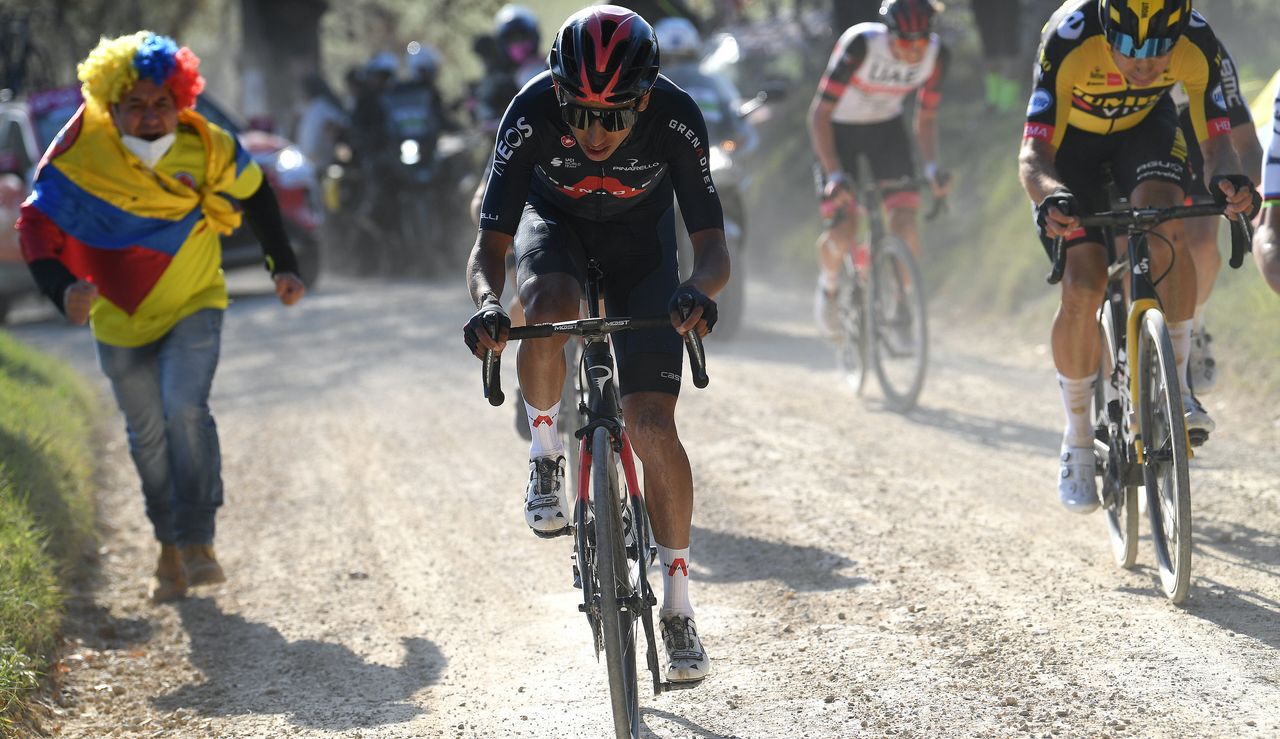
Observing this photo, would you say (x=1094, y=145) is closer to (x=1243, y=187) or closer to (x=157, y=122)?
(x=1243, y=187)

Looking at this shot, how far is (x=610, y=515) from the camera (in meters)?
4.31

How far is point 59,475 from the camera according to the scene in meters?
7.73

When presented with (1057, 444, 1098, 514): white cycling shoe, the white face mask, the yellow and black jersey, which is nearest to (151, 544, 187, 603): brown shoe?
the white face mask

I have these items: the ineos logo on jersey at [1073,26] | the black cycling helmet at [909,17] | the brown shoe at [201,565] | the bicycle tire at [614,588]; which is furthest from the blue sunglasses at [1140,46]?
the brown shoe at [201,565]

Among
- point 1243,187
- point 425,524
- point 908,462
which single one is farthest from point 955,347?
point 1243,187

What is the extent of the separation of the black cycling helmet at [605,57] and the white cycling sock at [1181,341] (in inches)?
93.8

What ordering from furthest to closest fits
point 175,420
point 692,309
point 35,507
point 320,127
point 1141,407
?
point 320,127, point 35,507, point 175,420, point 1141,407, point 692,309

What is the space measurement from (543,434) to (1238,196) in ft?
8.05

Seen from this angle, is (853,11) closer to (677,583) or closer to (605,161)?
(605,161)

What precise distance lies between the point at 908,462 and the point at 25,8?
28.1 metres

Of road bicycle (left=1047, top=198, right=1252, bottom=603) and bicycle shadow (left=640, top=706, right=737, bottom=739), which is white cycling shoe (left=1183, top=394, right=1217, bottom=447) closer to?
road bicycle (left=1047, top=198, right=1252, bottom=603)

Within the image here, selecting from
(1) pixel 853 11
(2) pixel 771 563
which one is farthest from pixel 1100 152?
(1) pixel 853 11

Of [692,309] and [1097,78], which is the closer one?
[692,309]

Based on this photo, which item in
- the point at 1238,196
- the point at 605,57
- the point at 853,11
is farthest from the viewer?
the point at 853,11
